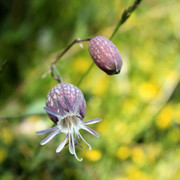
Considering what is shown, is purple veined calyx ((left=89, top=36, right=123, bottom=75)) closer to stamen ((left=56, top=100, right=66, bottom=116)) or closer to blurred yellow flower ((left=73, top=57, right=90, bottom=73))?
stamen ((left=56, top=100, right=66, bottom=116))

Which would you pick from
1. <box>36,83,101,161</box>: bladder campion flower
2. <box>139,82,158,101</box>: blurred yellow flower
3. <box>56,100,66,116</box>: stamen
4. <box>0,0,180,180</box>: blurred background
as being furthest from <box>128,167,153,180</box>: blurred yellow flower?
<box>56,100,66,116</box>: stamen

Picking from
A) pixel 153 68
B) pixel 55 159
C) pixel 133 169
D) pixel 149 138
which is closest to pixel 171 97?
pixel 153 68

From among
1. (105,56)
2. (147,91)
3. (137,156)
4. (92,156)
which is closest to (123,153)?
(137,156)

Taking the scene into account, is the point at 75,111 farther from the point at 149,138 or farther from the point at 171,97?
the point at 171,97

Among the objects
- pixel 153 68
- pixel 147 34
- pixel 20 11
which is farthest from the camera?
pixel 147 34

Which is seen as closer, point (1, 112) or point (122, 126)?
point (1, 112)

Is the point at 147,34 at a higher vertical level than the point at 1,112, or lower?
lower
